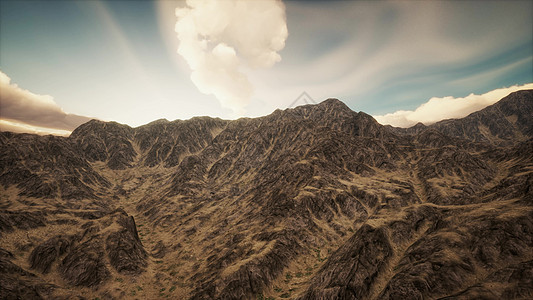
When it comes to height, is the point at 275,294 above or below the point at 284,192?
below

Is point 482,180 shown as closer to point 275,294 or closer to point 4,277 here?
point 275,294

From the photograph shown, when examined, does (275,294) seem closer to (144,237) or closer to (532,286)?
(532,286)

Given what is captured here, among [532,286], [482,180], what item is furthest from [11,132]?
[482,180]

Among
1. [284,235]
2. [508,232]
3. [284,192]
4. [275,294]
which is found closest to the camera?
[508,232]

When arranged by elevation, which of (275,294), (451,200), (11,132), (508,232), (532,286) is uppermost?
(11,132)

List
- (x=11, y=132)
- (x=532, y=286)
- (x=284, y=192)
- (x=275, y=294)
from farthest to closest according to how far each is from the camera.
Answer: (x=11, y=132) < (x=284, y=192) < (x=275, y=294) < (x=532, y=286)

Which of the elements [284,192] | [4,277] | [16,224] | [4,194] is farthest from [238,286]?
[4,194]

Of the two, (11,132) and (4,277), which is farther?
(11,132)
